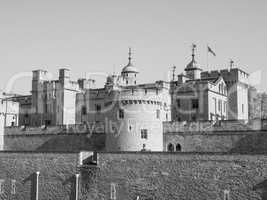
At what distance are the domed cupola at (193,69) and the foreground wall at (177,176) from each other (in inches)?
970

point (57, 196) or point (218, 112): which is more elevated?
point (218, 112)

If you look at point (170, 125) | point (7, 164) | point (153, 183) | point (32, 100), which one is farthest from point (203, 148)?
point (32, 100)

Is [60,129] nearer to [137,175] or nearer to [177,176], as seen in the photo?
[137,175]

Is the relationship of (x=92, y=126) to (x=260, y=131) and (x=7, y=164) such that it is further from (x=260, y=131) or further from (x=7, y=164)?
(x=260, y=131)

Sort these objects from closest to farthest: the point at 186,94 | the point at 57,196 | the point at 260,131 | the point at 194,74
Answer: the point at 57,196
the point at 260,131
the point at 186,94
the point at 194,74

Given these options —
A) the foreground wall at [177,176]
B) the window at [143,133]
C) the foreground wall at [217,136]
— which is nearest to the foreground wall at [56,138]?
the foreground wall at [217,136]

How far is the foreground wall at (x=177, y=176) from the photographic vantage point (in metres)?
25.6

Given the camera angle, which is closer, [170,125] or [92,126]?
[170,125]

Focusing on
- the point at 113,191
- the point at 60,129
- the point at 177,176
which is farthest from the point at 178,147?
the point at 60,129

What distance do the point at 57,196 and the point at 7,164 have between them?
18.8 feet

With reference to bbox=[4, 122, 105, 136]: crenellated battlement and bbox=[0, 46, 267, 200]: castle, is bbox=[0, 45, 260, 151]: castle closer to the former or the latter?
bbox=[0, 46, 267, 200]: castle

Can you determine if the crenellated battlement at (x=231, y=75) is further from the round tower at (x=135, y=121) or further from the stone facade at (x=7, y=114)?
the stone facade at (x=7, y=114)

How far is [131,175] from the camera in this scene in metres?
29.0

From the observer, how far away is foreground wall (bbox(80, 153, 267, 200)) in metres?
25.6
